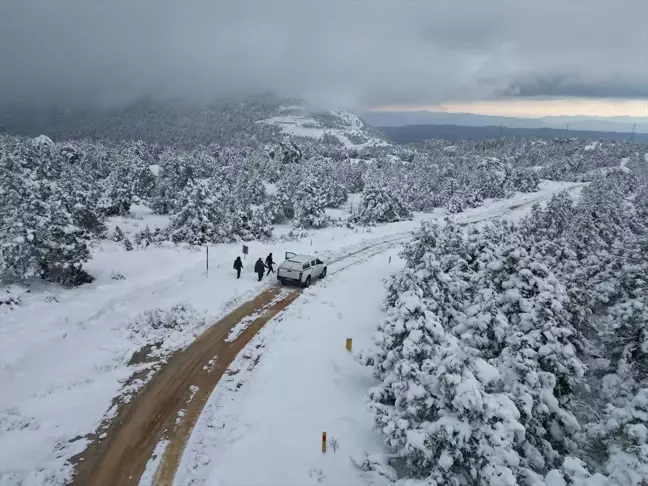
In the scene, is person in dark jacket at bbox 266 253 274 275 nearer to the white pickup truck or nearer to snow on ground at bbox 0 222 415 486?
snow on ground at bbox 0 222 415 486

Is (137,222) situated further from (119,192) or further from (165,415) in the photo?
(165,415)

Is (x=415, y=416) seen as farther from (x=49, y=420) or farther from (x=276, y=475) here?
(x=49, y=420)

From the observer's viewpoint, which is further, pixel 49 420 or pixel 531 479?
pixel 49 420

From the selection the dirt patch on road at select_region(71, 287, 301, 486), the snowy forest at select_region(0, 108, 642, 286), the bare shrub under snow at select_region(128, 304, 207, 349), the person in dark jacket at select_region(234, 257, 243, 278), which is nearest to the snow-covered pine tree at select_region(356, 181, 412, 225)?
the snowy forest at select_region(0, 108, 642, 286)

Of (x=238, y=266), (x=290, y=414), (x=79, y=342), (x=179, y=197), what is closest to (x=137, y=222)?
(x=179, y=197)

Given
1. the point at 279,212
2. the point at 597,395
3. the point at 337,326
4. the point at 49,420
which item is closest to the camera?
the point at 49,420

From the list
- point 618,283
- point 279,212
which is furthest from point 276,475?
point 279,212

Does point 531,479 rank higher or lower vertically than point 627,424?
lower
